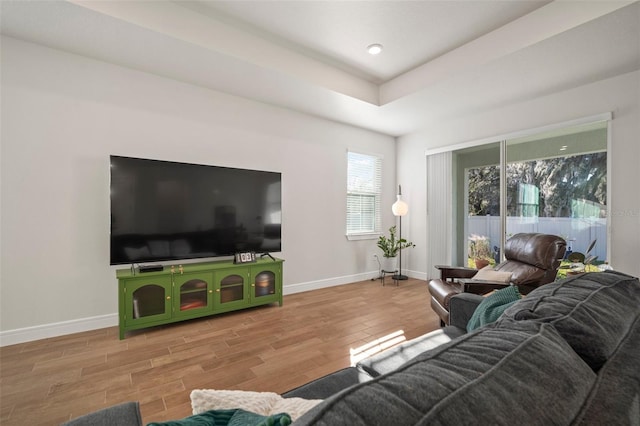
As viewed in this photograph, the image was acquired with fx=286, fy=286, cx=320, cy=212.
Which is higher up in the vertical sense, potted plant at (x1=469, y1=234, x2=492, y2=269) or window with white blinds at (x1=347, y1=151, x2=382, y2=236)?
window with white blinds at (x1=347, y1=151, x2=382, y2=236)

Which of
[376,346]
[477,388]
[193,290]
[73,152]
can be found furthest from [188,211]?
[477,388]

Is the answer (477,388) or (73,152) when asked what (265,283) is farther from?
(477,388)

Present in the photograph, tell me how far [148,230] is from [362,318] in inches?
95.4

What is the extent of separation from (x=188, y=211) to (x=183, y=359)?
1478 mm

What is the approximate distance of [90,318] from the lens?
2836 mm

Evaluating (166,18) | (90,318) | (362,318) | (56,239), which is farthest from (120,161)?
(362,318)

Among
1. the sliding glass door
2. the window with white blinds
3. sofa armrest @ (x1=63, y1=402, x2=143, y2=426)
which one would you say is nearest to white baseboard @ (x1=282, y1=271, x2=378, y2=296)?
the window with white blinds

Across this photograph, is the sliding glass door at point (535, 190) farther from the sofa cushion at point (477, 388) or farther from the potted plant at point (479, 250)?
the sofa cushion at point (477, 388)

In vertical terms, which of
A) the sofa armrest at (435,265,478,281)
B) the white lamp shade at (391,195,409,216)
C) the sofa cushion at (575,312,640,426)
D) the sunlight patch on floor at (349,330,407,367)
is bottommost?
the sunlight patch on floor at (349,330,407,367)

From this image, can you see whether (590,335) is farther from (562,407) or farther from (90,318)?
(90,318)

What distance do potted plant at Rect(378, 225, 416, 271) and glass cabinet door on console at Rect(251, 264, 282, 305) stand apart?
223 cm

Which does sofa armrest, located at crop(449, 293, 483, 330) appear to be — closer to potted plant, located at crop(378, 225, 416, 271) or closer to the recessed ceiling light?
the recessed ceiling light

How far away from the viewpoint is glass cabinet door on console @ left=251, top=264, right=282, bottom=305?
3.39 m

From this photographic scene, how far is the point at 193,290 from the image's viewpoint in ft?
9.89
